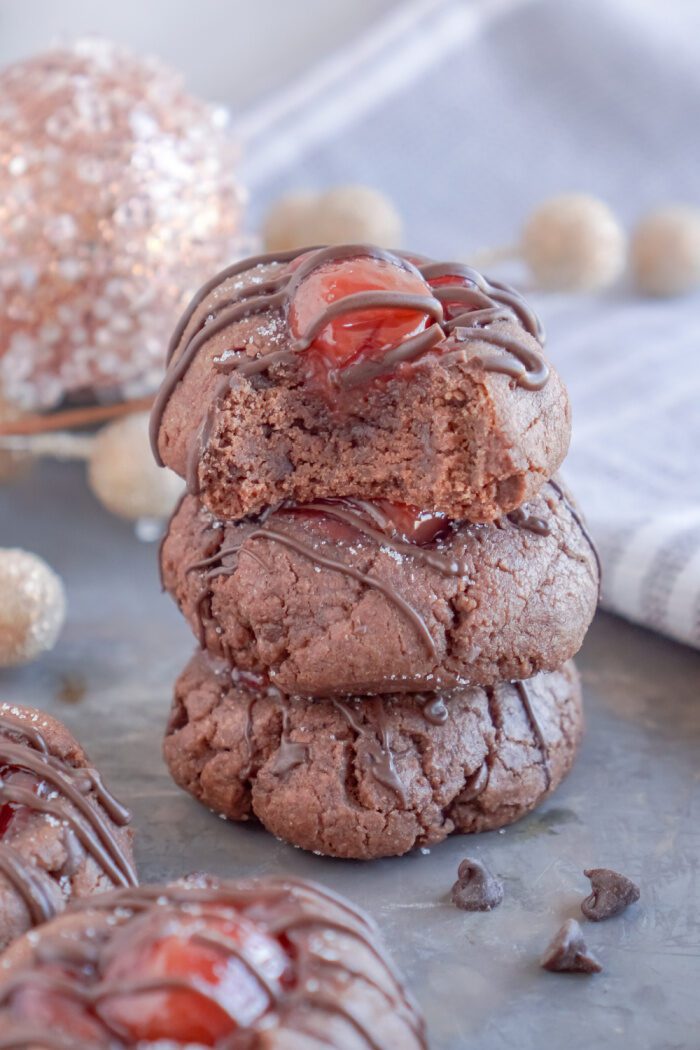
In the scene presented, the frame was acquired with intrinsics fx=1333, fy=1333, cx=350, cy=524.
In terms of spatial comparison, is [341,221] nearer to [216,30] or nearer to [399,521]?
[216,30]

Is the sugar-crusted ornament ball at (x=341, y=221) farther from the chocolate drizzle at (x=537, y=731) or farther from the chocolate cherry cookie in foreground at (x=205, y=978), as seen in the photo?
the chocolate cherry cookie in foreground at (x=205, y=978)

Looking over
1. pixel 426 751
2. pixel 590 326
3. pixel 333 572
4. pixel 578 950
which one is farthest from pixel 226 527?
pixel 590 326

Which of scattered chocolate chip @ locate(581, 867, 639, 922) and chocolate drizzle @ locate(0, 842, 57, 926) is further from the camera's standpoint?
scattered chocolate chip @ locate(581, 867, 639, 922)

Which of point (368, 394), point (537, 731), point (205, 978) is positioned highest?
point (368, 394)

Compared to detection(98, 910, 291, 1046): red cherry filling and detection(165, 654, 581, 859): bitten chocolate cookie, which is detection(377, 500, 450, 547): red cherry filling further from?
detection(98, 910, 291, 1046): red cherry filling

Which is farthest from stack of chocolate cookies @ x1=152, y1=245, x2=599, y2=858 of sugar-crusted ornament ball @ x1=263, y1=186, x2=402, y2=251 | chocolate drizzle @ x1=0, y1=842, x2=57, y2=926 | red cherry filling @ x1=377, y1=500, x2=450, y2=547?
sugar-crusted ornament ball @ x1=263, y1=186, x2=402, y2=251

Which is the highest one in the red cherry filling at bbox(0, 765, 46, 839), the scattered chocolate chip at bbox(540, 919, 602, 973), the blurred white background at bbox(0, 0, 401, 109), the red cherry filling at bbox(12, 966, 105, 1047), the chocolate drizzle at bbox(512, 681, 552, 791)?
the blurred white background at bbox(0, 0, 401, 109)

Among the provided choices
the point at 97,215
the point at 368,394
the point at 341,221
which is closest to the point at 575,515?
the point at 368,394
